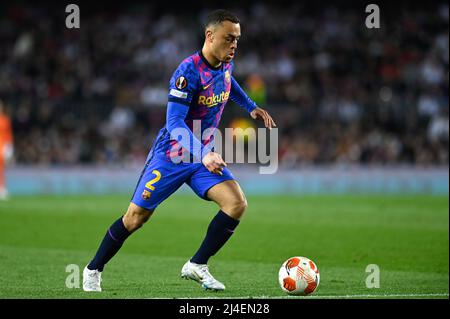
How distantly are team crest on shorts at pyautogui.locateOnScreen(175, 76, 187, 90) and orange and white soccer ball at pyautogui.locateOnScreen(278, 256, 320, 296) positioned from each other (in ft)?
6.23

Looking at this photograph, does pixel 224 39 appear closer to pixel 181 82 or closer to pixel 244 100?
pixel 181 82

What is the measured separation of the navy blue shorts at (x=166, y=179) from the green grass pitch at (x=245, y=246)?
86 centimetres

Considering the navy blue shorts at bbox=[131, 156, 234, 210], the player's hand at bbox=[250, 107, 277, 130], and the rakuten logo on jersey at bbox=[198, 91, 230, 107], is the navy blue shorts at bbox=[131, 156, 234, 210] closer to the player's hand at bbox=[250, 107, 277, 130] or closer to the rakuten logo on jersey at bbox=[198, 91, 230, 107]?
the rakuten logo on jersey at bbox=[198, 91, 230, 107]

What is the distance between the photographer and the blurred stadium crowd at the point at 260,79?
2383cm

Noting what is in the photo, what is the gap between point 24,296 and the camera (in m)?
7.61

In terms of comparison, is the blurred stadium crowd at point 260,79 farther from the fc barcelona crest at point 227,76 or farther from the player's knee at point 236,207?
the player's knee at point 236,207

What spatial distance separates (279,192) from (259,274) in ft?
46.8

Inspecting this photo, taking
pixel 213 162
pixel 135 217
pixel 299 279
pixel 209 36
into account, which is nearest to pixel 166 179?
pixel 135 217

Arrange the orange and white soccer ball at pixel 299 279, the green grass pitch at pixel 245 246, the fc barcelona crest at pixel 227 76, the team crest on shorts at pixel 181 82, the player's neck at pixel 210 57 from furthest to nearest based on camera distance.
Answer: the green grass pitch at pixel 245 246 < the fc barcelona crest at pixel 227 76 < the player's neck at pixel 210 57 < the orange and white soccer ball at pixel 299 279 < the team crest on shorts at pixel 181 82

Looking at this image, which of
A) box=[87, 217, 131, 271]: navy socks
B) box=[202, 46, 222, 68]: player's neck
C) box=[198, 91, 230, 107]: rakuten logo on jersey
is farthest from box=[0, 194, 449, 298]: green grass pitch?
box=[202, 46, 222, 68]: player's neck

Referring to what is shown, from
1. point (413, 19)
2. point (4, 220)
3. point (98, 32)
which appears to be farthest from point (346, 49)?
point (4, 220)

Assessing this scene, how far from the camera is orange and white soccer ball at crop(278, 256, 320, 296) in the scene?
25.7ft

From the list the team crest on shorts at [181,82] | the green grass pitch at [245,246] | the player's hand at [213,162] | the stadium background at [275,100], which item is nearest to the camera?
the player's hand at [213,162]

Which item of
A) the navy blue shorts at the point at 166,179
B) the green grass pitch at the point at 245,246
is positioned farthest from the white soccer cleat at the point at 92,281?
the navy blue shorts at the point at 166,179
